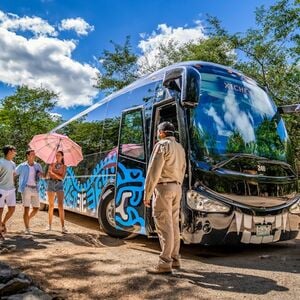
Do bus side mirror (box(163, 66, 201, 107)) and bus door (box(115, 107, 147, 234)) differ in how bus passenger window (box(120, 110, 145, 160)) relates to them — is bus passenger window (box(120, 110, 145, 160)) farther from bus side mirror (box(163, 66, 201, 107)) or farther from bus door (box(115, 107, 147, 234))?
bus side mirror (box(163, 66, 201, 107))

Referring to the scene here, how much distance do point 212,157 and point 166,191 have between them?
4.70ft

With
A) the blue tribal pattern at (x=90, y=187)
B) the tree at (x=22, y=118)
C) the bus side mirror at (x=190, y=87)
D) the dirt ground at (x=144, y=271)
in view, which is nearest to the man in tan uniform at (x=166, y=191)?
the dirt ground at (x=144, y=271)

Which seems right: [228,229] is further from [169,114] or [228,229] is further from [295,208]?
[169,114]

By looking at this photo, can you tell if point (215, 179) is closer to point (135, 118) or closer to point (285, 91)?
point (135, 118)

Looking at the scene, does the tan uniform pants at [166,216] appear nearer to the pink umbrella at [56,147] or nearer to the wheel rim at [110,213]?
the wheel rim at [110,213]

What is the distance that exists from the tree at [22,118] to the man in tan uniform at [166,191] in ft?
98.0

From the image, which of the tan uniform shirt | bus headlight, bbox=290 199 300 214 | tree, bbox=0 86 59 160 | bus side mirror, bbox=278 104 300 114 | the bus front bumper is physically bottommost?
the bus front bumper

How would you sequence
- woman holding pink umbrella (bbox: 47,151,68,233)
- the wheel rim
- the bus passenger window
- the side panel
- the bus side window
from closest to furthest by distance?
the bus side window, the side panel, the bus passenger window, the wheel rim, woman holding pink umbrella (bbox: 47,151,68,233)

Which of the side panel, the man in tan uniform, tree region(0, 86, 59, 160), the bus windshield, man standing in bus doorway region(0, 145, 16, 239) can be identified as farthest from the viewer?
tree region(0, 86, 59, 160)

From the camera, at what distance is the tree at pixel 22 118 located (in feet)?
108

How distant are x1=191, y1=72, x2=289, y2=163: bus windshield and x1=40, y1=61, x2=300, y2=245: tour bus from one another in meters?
0.02

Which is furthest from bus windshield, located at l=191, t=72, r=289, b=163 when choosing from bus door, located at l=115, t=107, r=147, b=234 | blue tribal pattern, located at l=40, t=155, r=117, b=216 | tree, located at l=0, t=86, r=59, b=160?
tree, located at l=0, t=86, r=59, b=160

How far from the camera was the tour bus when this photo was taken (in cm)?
599

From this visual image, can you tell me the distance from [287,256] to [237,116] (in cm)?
255
